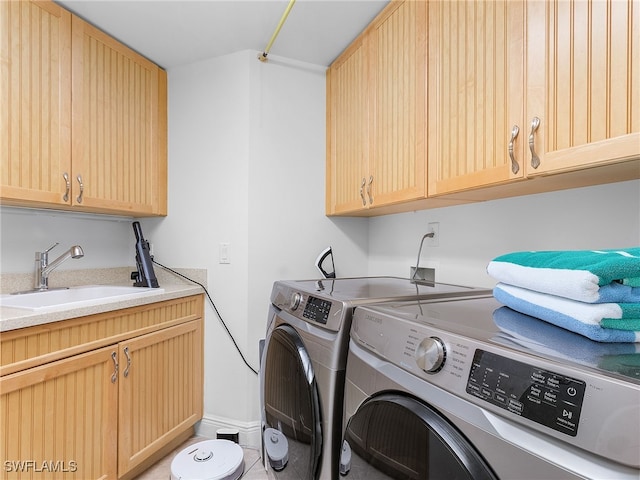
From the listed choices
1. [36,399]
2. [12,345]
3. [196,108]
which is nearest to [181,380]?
[36,399]

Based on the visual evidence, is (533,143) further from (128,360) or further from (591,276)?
(128,360)

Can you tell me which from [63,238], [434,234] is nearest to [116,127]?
[63,238]

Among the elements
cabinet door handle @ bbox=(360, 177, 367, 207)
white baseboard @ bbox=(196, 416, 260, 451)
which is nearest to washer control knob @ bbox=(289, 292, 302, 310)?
cabinet door handle @ bbox=(360, 177, 367, 207)

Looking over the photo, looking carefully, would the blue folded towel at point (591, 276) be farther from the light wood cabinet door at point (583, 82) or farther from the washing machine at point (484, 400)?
the light wood cabinet door at point (583, 82)

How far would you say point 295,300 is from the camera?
125cm

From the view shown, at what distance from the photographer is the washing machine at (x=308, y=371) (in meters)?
0.96

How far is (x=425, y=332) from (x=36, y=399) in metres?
1.43

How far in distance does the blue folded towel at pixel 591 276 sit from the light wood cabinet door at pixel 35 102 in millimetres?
1949

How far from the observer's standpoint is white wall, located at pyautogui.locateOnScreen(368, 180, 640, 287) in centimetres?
106

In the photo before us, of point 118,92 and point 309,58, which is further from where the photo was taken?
point 309,58

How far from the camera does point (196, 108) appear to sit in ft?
7.06

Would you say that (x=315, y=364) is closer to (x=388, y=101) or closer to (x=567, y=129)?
(x=567, y=129)

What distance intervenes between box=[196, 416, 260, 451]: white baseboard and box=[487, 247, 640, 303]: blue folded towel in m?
1.83

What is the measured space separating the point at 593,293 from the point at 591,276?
0.03 m
